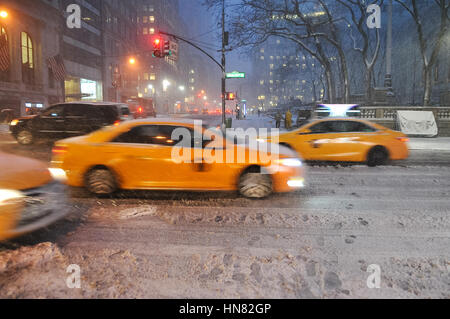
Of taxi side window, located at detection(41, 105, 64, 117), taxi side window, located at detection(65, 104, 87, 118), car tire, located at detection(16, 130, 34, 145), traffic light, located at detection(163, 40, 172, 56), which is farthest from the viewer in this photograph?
traffic light, located at detection(163, 40, 172, 56)

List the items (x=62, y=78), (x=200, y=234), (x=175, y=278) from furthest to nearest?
(x=62, y=78) → (x=200, y=234) → (x=175, y=278)

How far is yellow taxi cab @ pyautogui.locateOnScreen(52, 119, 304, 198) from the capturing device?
6.17 metres

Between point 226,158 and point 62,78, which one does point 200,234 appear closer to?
point 226,158

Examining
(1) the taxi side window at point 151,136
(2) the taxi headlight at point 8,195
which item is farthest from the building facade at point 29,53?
(2) the taxi headlight at point 8,195

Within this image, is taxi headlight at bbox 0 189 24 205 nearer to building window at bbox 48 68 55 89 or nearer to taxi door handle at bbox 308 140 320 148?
taxi door handle at bbox 308 140 320 148

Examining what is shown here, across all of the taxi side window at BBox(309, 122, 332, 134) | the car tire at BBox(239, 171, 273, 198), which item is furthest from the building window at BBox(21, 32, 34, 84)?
the car tire at BBox(239, 171, 273, 198)

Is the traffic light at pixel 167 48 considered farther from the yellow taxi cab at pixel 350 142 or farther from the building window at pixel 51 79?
the building window at pixel 51 79

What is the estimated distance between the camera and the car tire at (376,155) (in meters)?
10.2

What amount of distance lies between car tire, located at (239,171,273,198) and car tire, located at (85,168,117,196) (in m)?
2.42

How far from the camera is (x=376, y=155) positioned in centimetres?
1020

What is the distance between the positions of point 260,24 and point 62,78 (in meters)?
29.3

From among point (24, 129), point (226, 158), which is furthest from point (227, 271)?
point (24, 129)
